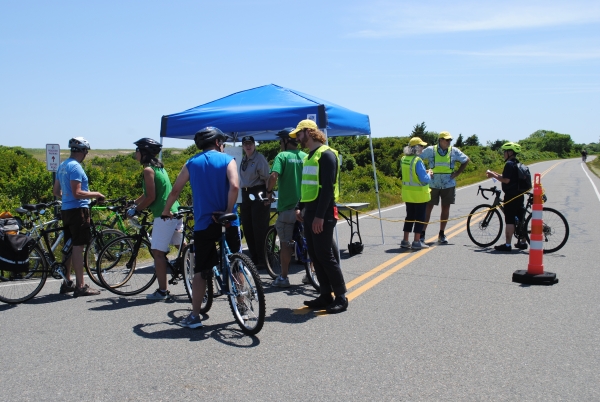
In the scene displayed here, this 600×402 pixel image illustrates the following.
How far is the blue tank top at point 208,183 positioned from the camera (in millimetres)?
5891

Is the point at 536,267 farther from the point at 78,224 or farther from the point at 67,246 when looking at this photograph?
the point at 67,246

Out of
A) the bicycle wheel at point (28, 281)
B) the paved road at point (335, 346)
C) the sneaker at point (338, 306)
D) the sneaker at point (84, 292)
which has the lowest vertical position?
the paved road at point (335, 346)

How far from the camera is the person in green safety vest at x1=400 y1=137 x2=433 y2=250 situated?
1077 centimetres

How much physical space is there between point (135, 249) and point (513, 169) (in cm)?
652

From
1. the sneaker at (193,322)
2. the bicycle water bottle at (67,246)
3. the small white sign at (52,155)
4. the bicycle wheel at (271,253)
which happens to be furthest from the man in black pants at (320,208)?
the small white sign at (52,155)

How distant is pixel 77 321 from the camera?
6.43 meters

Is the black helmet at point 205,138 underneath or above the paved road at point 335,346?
above

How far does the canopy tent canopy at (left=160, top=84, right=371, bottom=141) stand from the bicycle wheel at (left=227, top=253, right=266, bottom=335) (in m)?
3.82

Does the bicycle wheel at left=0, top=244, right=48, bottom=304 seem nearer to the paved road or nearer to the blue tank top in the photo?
the paved road

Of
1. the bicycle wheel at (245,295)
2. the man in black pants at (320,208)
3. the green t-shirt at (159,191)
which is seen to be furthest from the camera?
the green t-shirt at (159,191)

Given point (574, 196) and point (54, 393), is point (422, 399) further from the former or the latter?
point (574, 196)

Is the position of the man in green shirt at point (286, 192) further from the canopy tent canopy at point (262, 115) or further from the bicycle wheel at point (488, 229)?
the bicycle wheel at point (488, 229)

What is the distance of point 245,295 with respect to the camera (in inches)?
230

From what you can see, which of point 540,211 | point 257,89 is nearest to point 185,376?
point 540,211
